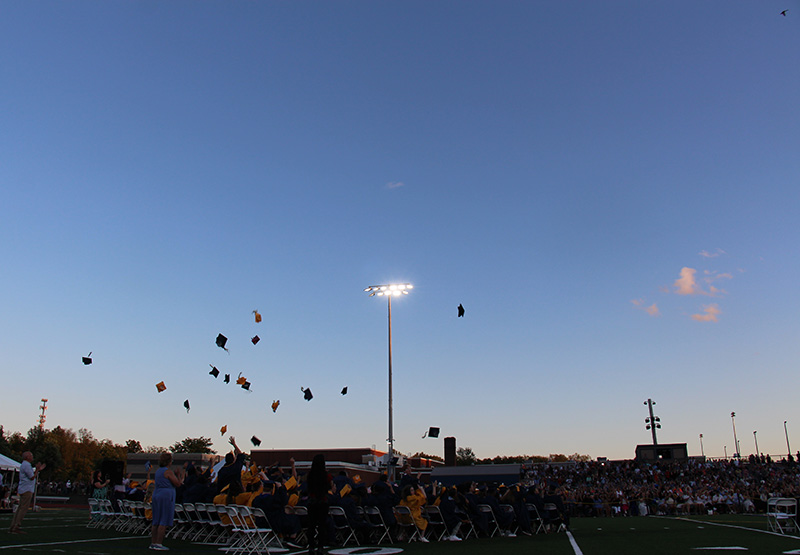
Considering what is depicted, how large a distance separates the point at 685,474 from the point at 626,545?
29.8 metres

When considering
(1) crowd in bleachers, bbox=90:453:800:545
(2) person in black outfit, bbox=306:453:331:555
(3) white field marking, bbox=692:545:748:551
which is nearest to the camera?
(2) person in black outfit, bbox=306:453:331:555

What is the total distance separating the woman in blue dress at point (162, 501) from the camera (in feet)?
30.5

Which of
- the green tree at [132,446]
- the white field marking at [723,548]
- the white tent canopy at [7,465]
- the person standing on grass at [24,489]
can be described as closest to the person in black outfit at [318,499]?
the white field marking at [723,548]

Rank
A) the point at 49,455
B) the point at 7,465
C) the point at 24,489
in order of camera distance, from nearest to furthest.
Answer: the point at 24,489 → the point at 7,465 → the point at 49,455

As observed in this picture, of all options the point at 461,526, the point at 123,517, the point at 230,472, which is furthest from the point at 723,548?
the point at 123,517

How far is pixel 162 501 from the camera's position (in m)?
9.38

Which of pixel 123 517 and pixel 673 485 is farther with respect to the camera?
pixel 673 485

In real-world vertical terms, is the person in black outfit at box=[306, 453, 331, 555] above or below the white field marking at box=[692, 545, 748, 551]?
above

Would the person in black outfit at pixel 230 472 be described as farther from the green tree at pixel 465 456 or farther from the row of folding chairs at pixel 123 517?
the green tree at pixel 465 456

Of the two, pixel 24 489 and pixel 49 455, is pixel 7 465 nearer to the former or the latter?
pixel 24 489

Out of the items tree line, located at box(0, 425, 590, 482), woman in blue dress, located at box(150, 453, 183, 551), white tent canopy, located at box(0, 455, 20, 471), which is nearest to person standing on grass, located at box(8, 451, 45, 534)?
woman in blue dress, located at box(150, 453, 183, 551)

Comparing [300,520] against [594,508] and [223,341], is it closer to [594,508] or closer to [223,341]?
[223,341]

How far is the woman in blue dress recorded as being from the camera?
930 centimetres

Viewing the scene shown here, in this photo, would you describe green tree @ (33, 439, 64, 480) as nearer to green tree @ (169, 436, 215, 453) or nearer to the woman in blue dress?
green tree @ (169, 436, 215, 453)
